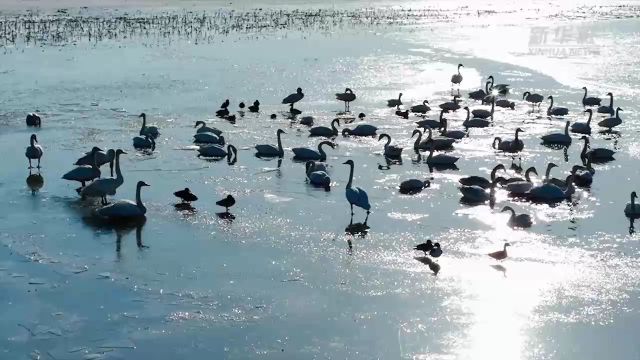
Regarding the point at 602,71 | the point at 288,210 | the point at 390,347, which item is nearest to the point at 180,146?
the point at 288,210

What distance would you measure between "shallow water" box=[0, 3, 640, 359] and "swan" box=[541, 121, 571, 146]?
13.4 inches

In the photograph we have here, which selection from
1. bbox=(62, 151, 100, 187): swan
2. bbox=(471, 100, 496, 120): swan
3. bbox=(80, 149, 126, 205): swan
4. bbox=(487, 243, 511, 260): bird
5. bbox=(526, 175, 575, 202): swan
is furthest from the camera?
bbox=(471, 100, 496, 120): swan

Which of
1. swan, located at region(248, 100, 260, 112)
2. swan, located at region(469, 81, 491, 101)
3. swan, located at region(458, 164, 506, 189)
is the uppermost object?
swan, located at region(469, 81, 491, 101)

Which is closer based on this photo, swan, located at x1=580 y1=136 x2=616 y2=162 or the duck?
swan, located at x1=580 y1=136 x2=616 y2=162

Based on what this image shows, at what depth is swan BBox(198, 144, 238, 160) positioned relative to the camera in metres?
20.0

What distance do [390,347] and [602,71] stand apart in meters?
25.6

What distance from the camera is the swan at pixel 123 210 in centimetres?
1530

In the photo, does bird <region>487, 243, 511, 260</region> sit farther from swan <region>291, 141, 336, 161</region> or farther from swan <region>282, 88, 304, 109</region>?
swan <region>282, 88, 304, 109</region>

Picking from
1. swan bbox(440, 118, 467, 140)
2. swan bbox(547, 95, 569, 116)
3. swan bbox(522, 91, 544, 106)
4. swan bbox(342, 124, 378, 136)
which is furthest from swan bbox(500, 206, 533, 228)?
swan bbox(522, 91, 544, 106)

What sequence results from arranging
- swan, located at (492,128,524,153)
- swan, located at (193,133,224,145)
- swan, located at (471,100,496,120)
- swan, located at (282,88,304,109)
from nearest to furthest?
swan, located at (492,128,524,153)
swan, located at (193,133,224,145)
swan, located at (471,100,496,120)
swan, located at (282,88,304,109)

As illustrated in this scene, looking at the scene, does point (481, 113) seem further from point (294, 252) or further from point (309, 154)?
Result: point (294, 252)

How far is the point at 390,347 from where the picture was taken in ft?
34.7

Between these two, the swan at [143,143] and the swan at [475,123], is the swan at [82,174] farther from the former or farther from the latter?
the swan at [475,123]

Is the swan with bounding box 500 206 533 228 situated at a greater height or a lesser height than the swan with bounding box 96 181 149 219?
greater
